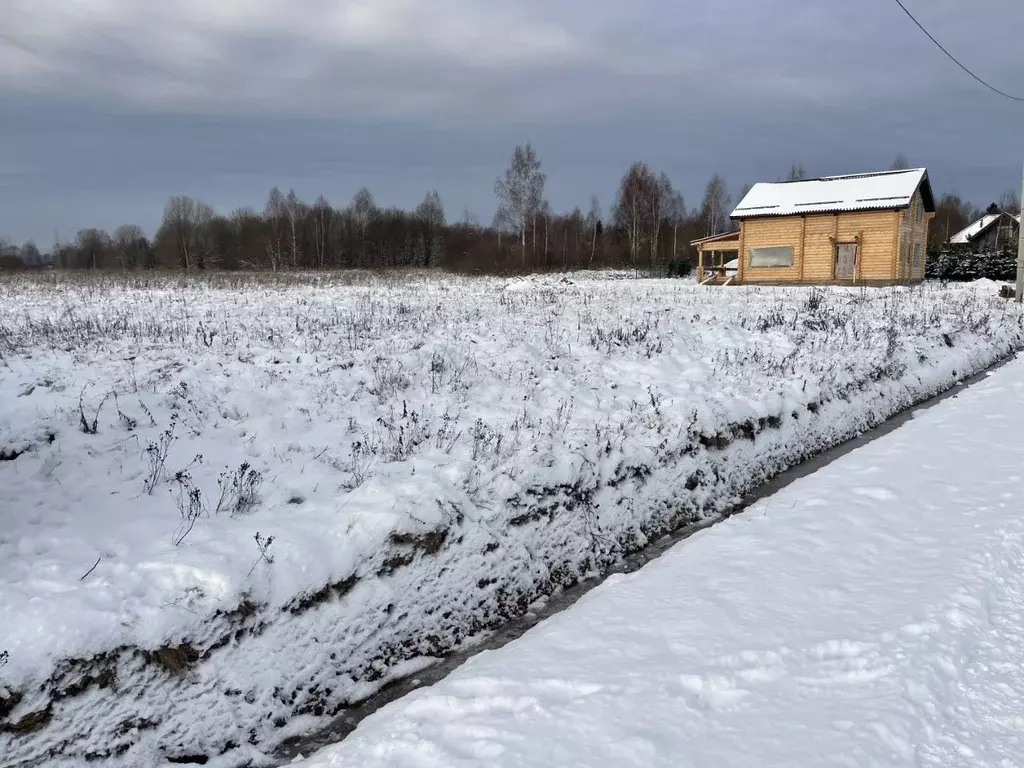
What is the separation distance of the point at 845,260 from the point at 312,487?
3077cm

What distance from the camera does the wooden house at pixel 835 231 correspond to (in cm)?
2880

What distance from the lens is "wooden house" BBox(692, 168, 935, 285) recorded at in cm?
2880

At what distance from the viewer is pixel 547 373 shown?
8086mm

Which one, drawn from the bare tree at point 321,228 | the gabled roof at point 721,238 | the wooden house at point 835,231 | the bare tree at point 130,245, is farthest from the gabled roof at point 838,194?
the bare tree at point 130,245

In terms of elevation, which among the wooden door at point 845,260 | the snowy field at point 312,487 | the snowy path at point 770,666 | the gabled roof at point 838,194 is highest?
the gabled roof at point 838,194

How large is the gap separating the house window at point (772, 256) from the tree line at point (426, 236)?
1334 cm

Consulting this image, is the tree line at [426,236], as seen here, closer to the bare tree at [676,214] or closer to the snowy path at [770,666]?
the bare tree at [676,214]

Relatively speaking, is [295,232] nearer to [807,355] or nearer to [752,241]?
[752,241]

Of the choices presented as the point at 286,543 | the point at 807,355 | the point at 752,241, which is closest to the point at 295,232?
the point at 752,241

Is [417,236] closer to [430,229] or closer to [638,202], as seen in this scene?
[430,229]

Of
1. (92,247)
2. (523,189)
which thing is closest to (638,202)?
(523,189)

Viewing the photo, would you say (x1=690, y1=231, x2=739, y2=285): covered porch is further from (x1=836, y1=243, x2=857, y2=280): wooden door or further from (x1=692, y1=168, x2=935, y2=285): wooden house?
(x1=836, y1=243, x2=857, y2=280): wooden door

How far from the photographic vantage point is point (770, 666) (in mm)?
3330

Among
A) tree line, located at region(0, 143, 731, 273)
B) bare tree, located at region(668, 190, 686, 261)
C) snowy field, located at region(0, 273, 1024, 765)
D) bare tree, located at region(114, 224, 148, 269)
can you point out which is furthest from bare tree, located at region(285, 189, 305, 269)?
snowy field, located at region(0, 273, 1024, 765)
